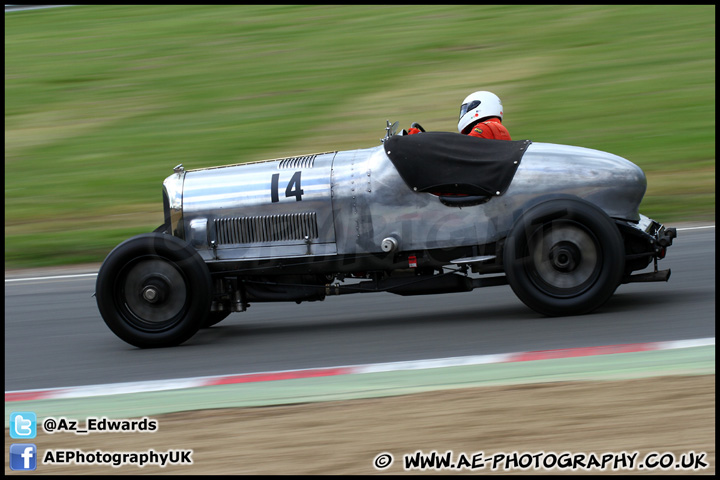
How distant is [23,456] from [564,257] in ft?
12.3

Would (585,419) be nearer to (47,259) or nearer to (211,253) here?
(211,253)

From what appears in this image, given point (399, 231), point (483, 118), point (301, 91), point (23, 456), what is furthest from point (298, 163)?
point (301, 91)

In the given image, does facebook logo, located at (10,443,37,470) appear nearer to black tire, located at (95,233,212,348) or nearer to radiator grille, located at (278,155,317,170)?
black tire, located at (95,233,212,348)

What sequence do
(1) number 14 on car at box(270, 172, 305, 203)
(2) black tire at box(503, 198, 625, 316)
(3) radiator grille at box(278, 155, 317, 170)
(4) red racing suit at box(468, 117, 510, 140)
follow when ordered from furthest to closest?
1. (4) red racing suit at box(468, 117, 510, 140)
2. (3) radiator grille at box(278, 155, 317, 170)
3. (1) number 14 on car at box(270, 172, 305, 203)
4. (2) black tire at box(503, 198, 625, 316)

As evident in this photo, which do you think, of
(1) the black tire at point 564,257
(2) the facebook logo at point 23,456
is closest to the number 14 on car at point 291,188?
(1) the black tire at point 564,257

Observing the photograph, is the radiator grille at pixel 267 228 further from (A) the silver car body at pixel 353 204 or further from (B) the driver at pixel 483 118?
(B) the driver at pixel 483 118

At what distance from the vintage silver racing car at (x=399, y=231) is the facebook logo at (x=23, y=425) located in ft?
5.09

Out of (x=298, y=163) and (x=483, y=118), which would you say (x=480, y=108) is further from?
(x=298, y=163)

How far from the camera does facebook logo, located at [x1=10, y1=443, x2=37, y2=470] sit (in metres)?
4.49

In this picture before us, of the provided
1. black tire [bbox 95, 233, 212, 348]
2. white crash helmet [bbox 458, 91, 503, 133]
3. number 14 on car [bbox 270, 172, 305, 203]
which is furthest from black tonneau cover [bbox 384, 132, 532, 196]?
black tire [bbox 95, 233, 212, 348]

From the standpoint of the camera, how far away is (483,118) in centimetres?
705

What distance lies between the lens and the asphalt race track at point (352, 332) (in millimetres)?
6020

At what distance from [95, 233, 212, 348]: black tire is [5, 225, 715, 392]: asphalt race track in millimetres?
162

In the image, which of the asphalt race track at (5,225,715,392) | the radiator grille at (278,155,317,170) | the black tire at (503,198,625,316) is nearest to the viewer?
the asphalt race track at (5,225,715,392)
